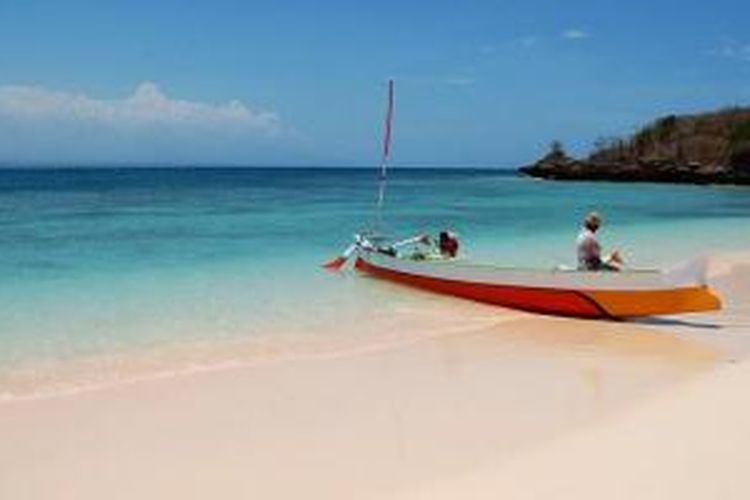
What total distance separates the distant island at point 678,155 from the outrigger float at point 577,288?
6193 cm

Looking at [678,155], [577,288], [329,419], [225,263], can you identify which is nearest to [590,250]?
[577,288]

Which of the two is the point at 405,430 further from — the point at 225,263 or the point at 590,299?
the point at 225,263

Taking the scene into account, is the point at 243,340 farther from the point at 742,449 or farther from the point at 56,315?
the point at 742,449

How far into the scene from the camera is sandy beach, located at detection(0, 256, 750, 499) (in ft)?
21.0

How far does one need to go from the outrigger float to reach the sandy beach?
5.25ft

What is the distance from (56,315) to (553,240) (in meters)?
15.8

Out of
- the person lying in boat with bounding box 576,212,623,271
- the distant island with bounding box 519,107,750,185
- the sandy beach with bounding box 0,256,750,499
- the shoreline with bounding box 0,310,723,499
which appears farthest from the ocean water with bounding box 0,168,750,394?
the distant island with bounding box 519,107,750,185

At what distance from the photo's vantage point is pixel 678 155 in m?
82.2

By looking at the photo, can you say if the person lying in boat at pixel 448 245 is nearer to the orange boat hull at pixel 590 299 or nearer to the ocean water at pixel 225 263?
the ocean water at pixel 225 263

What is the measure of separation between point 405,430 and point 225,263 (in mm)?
12636

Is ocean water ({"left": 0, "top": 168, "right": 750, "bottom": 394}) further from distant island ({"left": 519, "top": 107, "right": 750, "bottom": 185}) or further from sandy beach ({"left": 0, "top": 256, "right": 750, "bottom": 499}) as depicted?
distant island ({"left": 519, "top": 107, "right": 750, "bottom": 185})

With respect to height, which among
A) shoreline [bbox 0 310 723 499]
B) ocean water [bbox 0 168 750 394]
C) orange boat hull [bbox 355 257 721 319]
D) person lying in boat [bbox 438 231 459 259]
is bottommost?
ocean water [bbox 0 168 750 394]

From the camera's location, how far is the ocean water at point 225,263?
39.4ft

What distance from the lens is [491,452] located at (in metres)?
7.05
